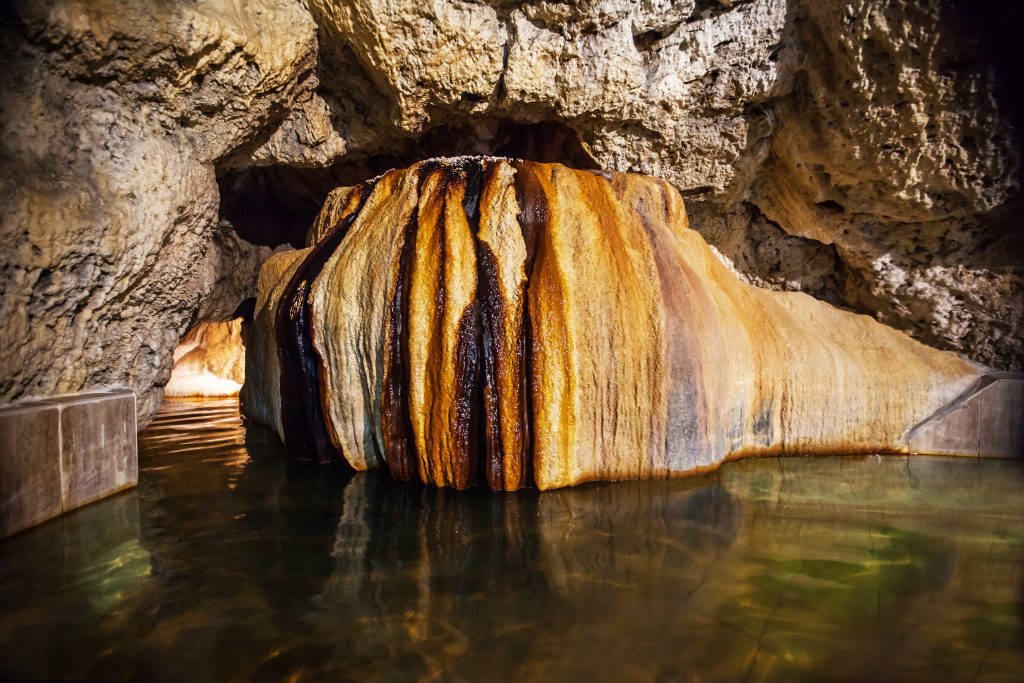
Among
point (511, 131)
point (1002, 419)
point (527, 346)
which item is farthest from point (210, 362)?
point (1002, 419)

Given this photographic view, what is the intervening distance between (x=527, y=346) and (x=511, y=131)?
2845 millimetres

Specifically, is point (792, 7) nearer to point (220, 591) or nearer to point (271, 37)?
point (271, 37)

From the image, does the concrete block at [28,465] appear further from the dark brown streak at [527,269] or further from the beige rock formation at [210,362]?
the beige rock formation at [210,362]

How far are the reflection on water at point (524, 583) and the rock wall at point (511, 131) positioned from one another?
1314 mm

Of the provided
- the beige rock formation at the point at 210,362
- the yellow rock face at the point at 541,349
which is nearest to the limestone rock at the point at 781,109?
the yellow rock face at the point at 541,349

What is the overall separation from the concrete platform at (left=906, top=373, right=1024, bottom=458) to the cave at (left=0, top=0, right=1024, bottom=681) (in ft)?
0.08

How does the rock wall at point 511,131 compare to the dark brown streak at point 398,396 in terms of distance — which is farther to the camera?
the dark brown streak at point 398,396

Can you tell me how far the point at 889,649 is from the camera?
1.92 meters

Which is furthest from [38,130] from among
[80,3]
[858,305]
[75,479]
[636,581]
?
[858,305]

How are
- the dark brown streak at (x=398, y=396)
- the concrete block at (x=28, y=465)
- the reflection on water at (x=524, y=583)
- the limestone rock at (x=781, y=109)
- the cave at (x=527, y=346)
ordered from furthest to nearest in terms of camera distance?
the limestone rock at (x=781, y=109) < the dark brown streak at (x=398, y=396) < the concrete block at (x=28, y=465) < the cave at (x=527, y=346) < the reflection on water at (x=524, y=583)

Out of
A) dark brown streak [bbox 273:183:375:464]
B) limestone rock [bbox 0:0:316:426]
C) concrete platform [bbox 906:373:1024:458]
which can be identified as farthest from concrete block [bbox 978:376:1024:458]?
limestone rock [bbox 0:0:316:426]

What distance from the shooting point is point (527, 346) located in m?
3.70

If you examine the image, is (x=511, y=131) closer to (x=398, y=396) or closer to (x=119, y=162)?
(x=398, y=396)

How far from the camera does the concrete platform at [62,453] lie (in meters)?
2.85
